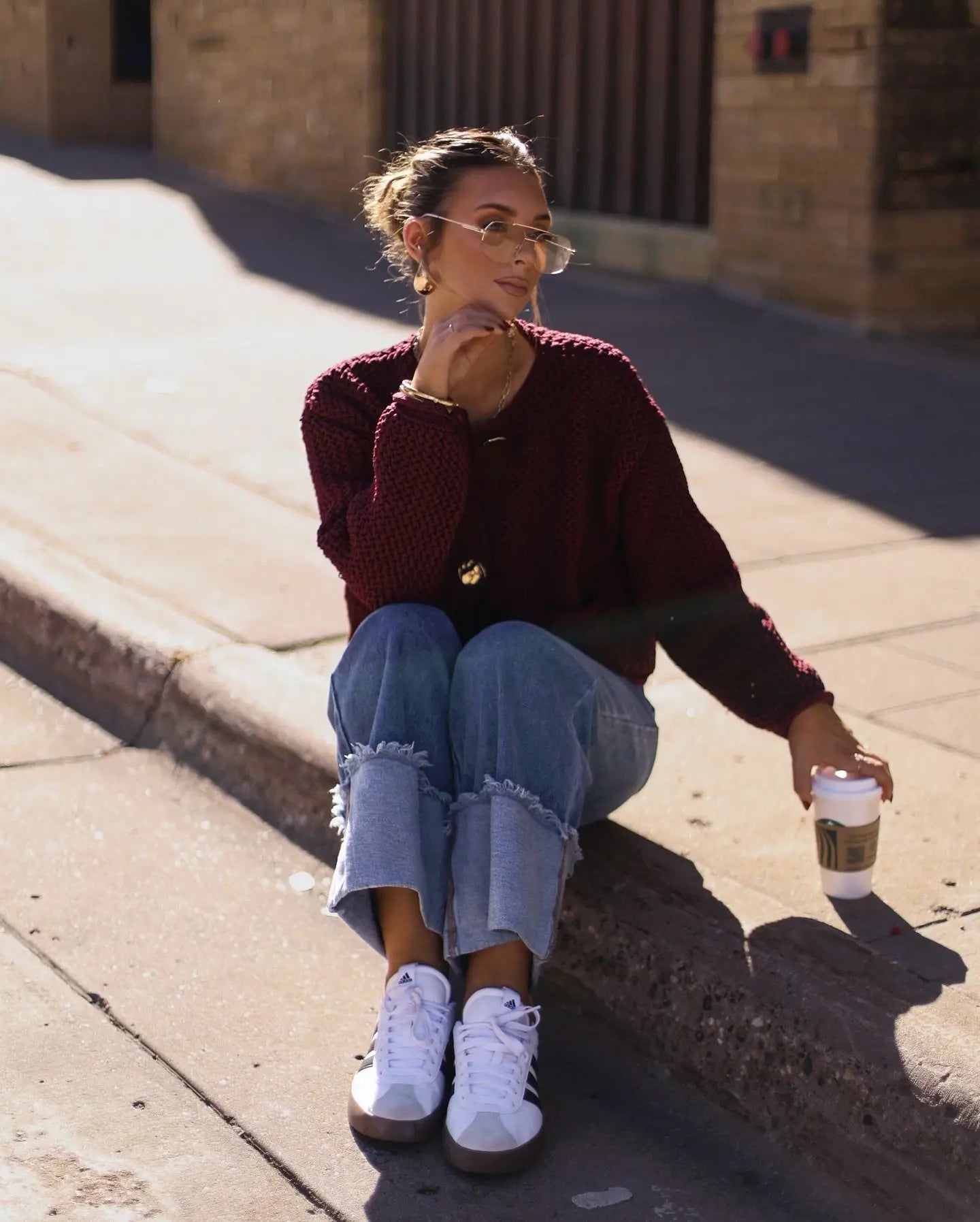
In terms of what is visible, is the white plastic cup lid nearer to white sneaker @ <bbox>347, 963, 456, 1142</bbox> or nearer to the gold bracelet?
white sneaker @ <bbox>347, 963, 456, 1142</bbox>

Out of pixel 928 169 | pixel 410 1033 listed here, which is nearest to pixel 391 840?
pixel 410 1033

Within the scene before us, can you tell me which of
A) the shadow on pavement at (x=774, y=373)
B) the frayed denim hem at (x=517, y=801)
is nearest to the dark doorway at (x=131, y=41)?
the shadow on pavement at (x=774, y=373)

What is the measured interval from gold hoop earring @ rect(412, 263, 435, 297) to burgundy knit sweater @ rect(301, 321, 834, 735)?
169mm

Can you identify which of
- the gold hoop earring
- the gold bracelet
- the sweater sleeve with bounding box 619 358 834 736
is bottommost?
the sweater sleeve with bounding box 619 358 834 736

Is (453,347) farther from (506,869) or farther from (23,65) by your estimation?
(23,65)

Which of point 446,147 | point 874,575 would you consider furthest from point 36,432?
point 446,147

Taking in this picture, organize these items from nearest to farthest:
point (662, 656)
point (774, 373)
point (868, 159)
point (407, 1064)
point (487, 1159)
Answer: point (487, 1159), point (407, 1064), point (662, 656), point (774, 373), point (868, 159)

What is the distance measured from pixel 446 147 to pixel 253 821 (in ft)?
4.93

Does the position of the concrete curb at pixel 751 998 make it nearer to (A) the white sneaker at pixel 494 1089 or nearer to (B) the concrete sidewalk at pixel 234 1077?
(B) the concrete sidewalk at pixel 234 1077

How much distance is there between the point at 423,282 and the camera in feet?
9.90

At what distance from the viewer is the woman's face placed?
2932 millimetres

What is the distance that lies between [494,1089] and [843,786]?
0.68 metres

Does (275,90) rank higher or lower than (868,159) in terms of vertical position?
higher

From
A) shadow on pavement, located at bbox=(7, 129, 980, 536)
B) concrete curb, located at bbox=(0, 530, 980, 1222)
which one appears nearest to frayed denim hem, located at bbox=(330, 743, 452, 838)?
concrete curb, located at bbox=(0, 530, 980, 1222)
